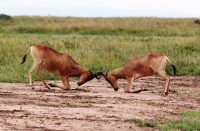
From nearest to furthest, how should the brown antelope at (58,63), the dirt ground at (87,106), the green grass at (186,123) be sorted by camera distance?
the dirt ground at (87,106)
the green grass at (186,123)
the brown antelope at (58,63)

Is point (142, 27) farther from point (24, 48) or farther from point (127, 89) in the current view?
point (127, 89)

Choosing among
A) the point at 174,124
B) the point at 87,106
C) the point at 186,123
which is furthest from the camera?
the point at 87,106

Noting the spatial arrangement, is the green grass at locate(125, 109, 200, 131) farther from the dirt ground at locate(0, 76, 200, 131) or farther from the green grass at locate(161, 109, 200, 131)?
the dirt ground at locate(0, 76, 200, 131)

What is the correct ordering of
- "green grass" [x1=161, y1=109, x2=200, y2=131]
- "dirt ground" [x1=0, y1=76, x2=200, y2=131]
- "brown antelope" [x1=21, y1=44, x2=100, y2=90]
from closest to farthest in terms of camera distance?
"dirt ground" [x1=0, y1=76, x2=200, y2=131]
"green grass" [x1=161, y1=109, x2=200, y2=131]
"brown antelope" [x1=21, y1=44, x2=100, y2=90]

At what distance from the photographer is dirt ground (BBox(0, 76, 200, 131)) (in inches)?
416

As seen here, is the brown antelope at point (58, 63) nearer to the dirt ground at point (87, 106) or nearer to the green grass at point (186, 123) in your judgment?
the dirt ground at point (87, 106)

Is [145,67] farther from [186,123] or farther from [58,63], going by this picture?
[186,123]

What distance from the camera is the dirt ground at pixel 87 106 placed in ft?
34.6

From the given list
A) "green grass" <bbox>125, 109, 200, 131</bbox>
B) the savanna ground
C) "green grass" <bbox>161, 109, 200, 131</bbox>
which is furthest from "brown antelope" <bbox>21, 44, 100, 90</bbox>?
"green grass" <bbox>125, 109, 200, 131</bbox>

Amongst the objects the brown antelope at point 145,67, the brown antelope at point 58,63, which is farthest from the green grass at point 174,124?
the brown antelope at point 58,63

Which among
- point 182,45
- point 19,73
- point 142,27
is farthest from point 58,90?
point 142,27

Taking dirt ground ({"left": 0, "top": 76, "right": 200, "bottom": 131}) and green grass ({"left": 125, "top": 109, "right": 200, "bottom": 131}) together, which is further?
green grass ({"left": 125, "top": 109, "right": 200, "bottom": 131})

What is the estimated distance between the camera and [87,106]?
1291cm

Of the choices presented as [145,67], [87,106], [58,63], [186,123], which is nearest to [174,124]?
[186,123]
